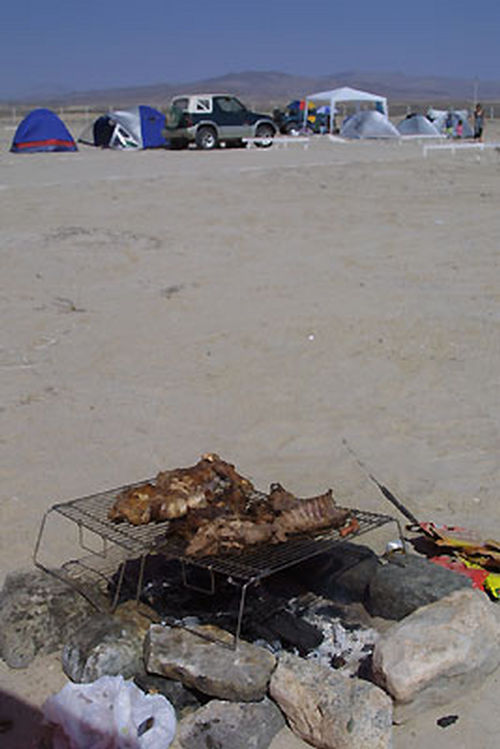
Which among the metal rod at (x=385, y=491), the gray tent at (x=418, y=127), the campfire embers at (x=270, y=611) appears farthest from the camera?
the gray tent at (x=418, y=127)

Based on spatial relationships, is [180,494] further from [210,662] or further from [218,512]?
[210,662]

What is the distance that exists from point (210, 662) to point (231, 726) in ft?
0.84

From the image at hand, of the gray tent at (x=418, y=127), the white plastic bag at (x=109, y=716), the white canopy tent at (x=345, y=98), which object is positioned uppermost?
the white canopy tent at (x=345, y=98)

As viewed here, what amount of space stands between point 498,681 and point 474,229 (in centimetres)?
976

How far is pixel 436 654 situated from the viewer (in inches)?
139

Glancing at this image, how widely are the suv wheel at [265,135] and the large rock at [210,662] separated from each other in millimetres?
23694

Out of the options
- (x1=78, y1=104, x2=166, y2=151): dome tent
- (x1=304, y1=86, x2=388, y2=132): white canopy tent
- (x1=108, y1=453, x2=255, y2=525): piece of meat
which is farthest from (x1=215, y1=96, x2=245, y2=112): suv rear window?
(x1=108, y1=453, x2=255, y2=525): piece of meat

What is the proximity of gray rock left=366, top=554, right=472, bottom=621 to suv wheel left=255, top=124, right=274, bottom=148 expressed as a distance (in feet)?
75.9

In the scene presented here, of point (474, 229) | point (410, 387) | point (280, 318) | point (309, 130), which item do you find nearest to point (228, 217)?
point (474, 229)

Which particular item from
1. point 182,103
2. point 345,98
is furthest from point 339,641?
point 345,98

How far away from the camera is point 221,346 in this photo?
806cm

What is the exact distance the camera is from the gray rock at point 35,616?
3.93 metres

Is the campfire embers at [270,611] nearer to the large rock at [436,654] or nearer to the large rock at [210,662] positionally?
the large rock at [210,662]

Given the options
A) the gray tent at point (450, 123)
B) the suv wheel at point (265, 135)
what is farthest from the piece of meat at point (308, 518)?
the gray tent at point (450, 123)
